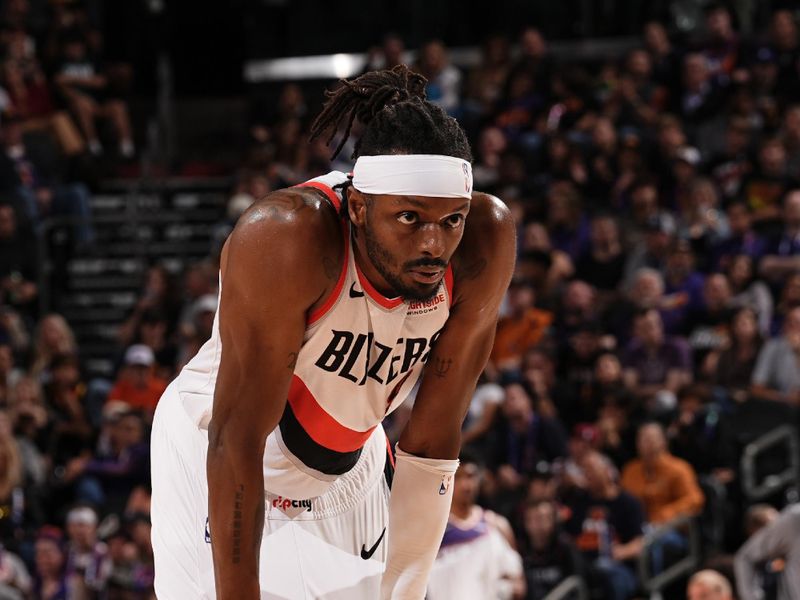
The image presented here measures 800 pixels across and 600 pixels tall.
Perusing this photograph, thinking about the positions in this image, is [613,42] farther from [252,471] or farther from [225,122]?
[252,471]

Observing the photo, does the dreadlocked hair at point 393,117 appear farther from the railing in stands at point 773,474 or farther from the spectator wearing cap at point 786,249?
the spectator wearing cap at point 786,249

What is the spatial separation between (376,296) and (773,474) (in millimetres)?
6849

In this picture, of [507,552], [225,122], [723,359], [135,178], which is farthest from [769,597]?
[225,122]

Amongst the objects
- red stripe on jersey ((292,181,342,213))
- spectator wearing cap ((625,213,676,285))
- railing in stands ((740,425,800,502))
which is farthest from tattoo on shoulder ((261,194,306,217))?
spectator wearing cap ((625,213,676,285))

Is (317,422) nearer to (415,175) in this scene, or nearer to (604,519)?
(415,175)

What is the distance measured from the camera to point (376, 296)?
383 centimetres

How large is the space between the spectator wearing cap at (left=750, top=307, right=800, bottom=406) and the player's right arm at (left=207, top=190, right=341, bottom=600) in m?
7.16

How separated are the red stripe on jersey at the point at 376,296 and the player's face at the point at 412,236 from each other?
78mm

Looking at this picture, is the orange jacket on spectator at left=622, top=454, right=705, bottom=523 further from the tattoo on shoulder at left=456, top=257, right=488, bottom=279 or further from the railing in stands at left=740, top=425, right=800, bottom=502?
the tattoo on shoulder at left=456, top=257, right=488, bottom=279

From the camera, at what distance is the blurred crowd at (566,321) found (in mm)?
9492

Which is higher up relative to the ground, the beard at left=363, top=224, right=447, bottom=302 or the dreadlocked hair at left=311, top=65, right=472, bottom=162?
the dreadlocked hair at left=311, top=65, right=472, bottom=162

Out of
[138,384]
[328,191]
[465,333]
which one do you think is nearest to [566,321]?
[138,384]

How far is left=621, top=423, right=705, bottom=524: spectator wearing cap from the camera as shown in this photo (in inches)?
379

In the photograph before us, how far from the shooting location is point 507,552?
8711 mm
